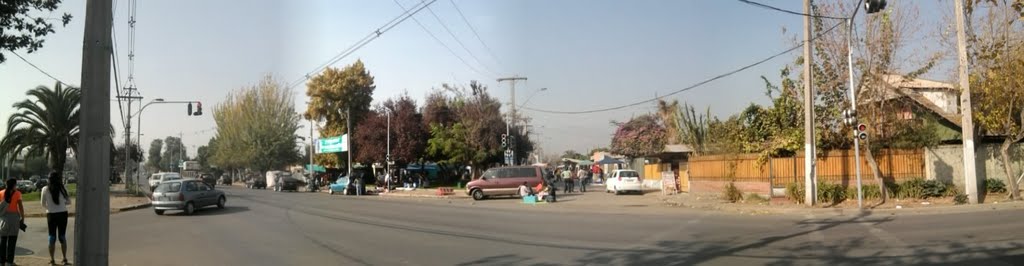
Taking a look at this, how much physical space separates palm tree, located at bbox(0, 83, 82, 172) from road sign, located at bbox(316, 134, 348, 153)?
17.8 metres

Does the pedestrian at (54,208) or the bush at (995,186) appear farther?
the bush at (995,186)

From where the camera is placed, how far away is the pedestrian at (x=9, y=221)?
34.2 feet

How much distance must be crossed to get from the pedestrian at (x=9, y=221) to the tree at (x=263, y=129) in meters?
58.2

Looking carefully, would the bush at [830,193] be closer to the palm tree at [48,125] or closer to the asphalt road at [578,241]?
the asphalt road at [578,241]

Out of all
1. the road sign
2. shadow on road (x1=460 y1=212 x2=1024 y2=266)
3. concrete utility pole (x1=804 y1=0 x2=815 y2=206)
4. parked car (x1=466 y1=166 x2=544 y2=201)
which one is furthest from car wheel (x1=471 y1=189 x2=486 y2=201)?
the road sign

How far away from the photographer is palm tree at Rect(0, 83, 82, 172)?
39531 mm

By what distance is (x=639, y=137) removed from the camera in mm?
50344

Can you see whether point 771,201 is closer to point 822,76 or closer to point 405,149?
point 822,76

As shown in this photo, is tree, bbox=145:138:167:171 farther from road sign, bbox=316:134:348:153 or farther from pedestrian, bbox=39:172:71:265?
pedestrian, bbox=39:172:71:265

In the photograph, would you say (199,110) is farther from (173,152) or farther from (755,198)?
(173,152)

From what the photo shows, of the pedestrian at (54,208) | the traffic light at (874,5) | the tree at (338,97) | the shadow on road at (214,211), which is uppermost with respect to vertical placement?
the tree at (338,97)

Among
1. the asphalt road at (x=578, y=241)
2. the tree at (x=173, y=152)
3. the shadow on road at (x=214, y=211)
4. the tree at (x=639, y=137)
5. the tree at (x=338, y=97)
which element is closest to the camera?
the asphalt road at (x=578, y=241)

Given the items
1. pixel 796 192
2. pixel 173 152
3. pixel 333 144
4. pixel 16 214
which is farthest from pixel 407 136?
pixel 173 152

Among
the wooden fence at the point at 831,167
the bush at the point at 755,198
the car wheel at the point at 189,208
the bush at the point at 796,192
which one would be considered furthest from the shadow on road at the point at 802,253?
the car wheel at the point at 189,208
